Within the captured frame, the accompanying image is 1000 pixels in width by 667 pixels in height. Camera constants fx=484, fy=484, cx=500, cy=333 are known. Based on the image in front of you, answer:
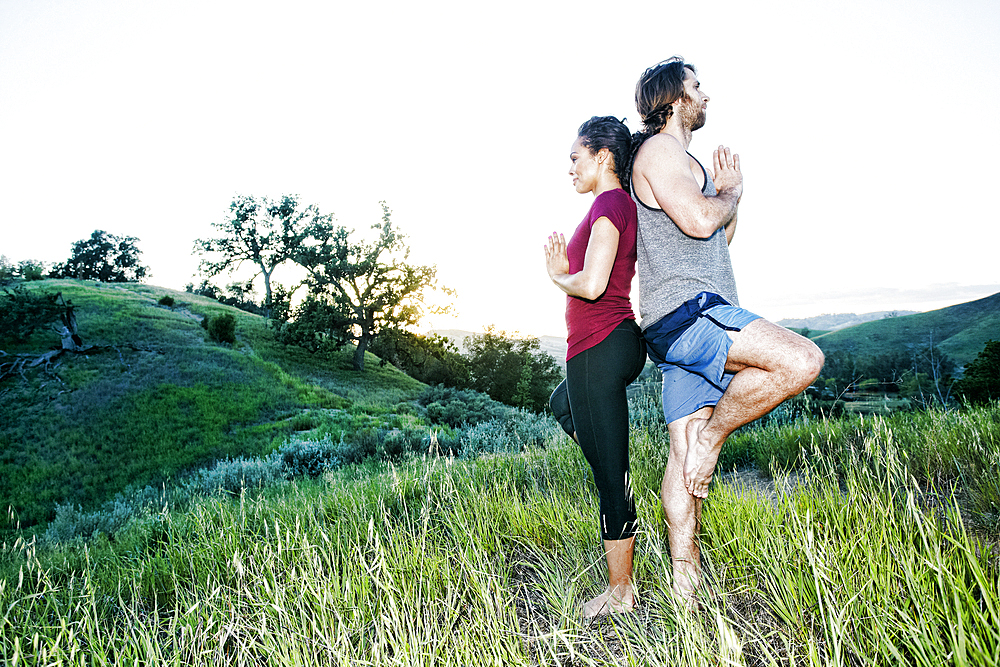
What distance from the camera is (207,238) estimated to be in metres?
32.0

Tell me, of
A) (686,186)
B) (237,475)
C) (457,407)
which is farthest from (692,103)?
(457,407)

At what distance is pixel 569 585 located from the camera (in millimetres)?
2066

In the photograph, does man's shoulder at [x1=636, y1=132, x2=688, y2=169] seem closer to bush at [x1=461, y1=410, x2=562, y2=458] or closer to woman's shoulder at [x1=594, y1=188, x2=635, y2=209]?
woman's shoulder at [x1=594, y1=188, x2=635, y2=209]

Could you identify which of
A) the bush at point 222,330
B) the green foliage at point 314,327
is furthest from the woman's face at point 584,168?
the bush at point 222,330

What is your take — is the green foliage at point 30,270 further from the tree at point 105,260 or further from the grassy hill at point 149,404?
the grassy hill at point 149,404

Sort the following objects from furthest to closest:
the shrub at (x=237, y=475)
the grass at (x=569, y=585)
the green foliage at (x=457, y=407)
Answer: the green foliage at (x=457, y=407), the shrub at (x=237, y=475), the grass at (x=569, y=585)

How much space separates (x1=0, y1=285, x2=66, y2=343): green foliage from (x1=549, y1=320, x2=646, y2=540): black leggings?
671 inches

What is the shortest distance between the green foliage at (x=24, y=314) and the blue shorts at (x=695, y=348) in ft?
56.7

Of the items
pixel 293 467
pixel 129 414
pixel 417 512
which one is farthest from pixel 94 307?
pixel 417 512

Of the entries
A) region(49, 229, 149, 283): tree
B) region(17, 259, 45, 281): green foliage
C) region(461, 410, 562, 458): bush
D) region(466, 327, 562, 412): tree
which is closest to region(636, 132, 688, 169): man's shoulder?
region(461, 410, 562, 458): bush

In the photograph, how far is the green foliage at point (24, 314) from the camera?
12.9 meters

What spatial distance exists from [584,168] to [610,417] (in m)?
1.11

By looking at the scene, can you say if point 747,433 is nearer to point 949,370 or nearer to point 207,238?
point 949,370

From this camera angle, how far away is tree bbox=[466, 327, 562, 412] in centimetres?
1612
